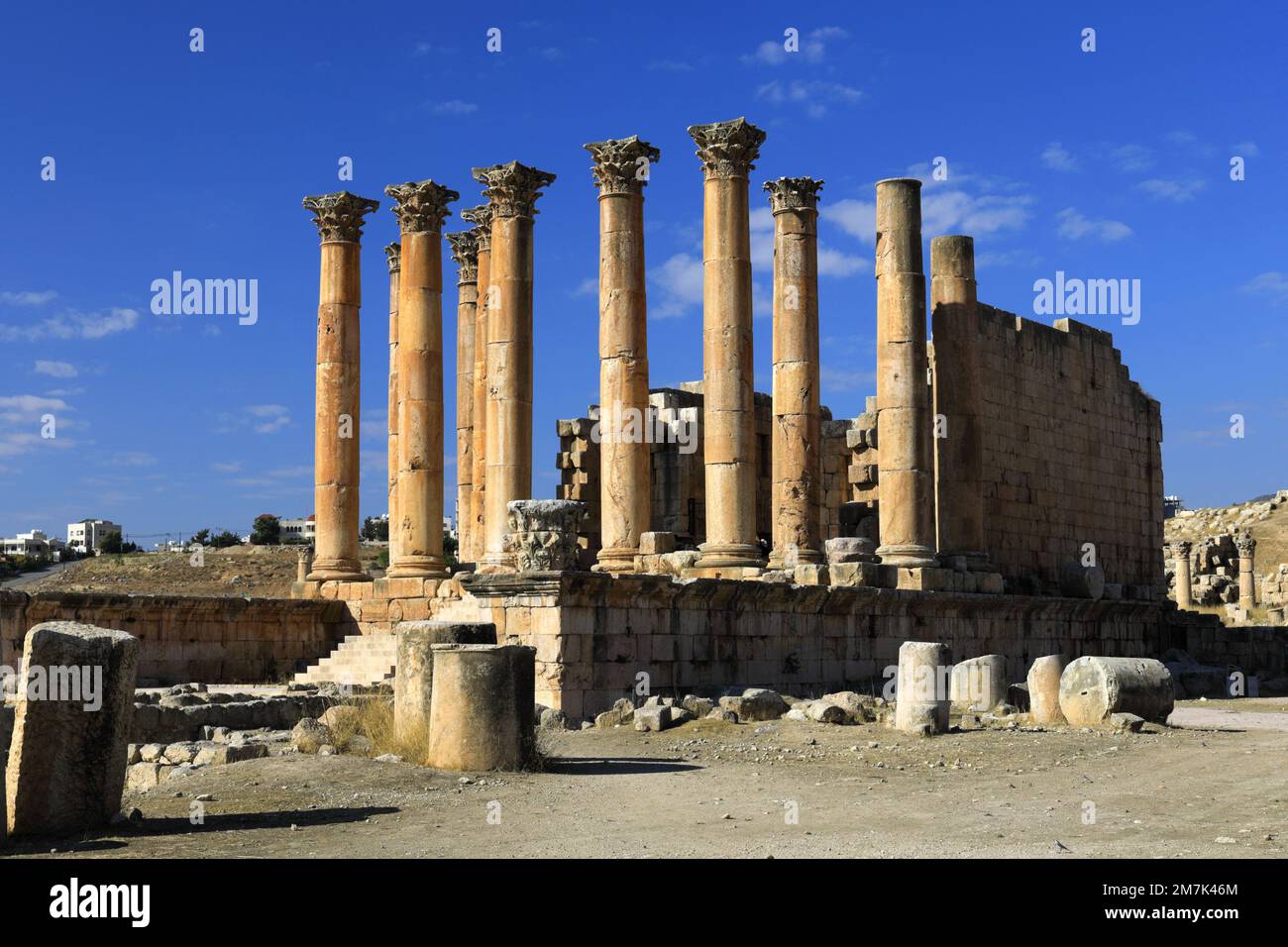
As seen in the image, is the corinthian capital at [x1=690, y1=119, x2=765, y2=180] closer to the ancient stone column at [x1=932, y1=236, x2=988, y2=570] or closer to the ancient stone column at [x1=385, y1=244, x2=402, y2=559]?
the ancient stone column at [x1=932, y1=236, x2=988, y2=570]

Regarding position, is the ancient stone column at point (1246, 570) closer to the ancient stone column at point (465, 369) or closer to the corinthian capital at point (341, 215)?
the ancient stone column at point (465, 369)

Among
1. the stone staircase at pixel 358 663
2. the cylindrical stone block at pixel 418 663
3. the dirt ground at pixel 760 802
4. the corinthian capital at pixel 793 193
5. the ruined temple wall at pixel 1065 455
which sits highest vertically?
the corinthian capital at pixel 793 193

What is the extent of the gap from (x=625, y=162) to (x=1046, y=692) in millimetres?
12215

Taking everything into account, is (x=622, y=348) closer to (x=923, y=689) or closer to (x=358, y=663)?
(x=358, y=663)

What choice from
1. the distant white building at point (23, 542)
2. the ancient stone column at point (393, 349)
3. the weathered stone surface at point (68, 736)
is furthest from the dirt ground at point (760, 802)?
the distant white building at point (23, 542)

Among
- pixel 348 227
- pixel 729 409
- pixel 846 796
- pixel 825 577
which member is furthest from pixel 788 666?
pixel 348 227

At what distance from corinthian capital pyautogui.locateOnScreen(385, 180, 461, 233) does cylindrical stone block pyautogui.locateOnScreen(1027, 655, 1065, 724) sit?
15.4 m

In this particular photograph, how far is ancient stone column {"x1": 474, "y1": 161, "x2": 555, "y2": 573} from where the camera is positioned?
1095 inches

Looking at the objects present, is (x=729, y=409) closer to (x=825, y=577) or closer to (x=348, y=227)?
(x=825, y=577)

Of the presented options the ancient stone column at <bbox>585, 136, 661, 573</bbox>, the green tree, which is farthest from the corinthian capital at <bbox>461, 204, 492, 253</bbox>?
the green tree

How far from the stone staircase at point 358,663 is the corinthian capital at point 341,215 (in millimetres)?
8139

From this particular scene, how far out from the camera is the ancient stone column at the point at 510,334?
2781 centimetres

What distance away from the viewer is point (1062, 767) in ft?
47.6
